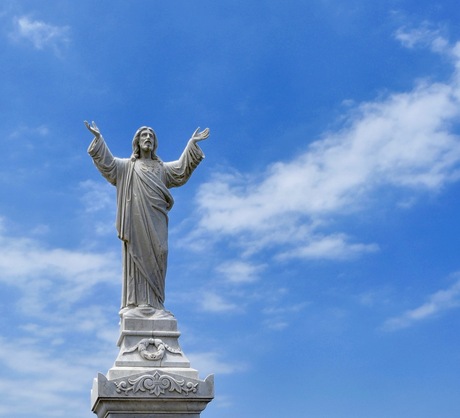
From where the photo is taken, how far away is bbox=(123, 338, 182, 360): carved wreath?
49.2ft

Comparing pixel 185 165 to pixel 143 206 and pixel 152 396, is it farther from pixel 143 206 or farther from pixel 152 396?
pixel 152 396

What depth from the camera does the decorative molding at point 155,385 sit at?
14453mm

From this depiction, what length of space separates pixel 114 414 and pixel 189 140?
5.89m

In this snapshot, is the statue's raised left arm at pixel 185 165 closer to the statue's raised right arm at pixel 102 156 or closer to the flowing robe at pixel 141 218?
the flowing robe at pixel 141 218

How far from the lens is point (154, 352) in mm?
15125

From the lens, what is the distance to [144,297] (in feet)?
52.0

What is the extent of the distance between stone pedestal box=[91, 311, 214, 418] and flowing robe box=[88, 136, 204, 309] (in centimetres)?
75

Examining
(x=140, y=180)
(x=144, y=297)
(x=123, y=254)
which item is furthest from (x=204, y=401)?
(x=140, y=180)

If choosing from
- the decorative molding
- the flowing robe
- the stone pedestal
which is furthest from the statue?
the decorative molding

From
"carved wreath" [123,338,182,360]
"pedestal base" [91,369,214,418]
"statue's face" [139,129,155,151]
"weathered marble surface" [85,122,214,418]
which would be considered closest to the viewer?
"pedestal base" [91,369,214,418]

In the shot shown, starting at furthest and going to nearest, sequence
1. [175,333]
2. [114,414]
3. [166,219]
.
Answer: [166,219], [175,333], [114,414]

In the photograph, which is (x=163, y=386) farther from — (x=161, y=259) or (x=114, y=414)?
(x=161, y=259)

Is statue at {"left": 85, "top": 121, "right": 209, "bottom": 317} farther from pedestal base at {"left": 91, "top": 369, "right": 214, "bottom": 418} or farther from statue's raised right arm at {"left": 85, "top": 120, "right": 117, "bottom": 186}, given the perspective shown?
pedestal base at {"left": 91, "top": 369, "right": 214, "bottom": 418}

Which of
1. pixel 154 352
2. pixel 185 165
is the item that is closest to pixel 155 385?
pixel 154 352
